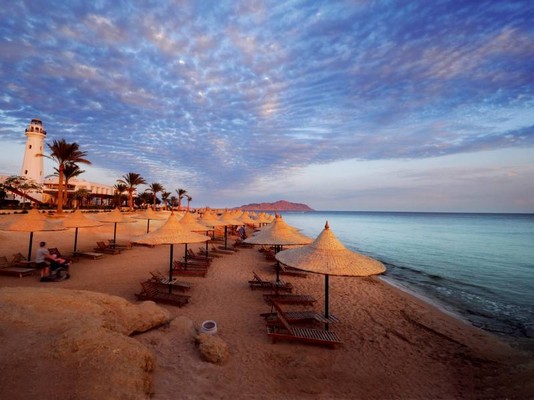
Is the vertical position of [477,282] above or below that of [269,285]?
below

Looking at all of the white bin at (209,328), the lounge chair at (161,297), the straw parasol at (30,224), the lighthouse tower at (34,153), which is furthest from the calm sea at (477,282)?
the lighthouse tower at (34,153)

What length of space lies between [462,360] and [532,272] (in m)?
17.1

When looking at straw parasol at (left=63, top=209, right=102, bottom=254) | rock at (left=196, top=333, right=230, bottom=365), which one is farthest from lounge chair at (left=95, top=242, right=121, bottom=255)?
rock at (left=196, top=333, right=230, bottom=365)

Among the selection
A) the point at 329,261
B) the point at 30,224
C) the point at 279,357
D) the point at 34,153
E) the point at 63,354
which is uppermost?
the point at 34,153

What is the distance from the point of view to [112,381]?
320cm

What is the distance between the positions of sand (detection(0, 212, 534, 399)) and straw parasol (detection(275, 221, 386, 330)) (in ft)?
5.23

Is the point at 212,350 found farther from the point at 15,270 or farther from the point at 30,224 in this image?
the point at 30,224

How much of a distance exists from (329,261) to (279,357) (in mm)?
2338

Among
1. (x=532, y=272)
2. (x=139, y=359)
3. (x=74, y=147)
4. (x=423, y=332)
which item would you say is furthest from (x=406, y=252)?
(x=74, y=147)

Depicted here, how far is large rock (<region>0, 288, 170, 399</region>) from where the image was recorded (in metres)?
2.98

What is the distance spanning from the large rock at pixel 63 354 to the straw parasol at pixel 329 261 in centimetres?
380

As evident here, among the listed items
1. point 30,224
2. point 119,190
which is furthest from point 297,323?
point 119,190

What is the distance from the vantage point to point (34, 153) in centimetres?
4222

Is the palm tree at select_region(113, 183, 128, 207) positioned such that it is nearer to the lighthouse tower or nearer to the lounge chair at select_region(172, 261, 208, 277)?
the lighthouse tower
